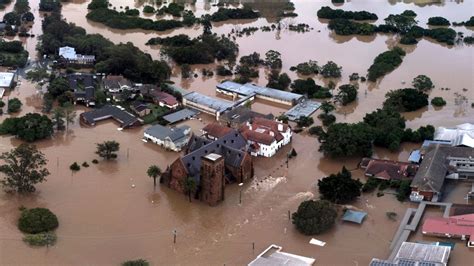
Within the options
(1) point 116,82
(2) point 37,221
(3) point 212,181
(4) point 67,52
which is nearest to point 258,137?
(3) point 212,181

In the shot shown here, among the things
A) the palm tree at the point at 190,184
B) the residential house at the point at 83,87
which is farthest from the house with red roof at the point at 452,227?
the residential house at the point at 83,87

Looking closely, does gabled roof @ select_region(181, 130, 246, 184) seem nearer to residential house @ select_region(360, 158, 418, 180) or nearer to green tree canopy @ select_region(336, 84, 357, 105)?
residential house @ select_region(360, 158, 418, 180)

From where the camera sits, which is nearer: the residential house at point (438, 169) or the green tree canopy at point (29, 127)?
the residential house at point (438, 169)

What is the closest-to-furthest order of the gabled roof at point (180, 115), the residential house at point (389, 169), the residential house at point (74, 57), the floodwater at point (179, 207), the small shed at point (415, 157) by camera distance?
the floodwater at point (179, 207), the residential house at point (389, 169), the small shed at point (415, 157), the gabled roof at point (180, 115), the residential house at point (74, 57)

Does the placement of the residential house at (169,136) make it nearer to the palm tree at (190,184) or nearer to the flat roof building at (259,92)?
the palm tree at (190,184)

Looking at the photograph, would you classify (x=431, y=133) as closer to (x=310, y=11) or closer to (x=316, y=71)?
(x=316, y=71)

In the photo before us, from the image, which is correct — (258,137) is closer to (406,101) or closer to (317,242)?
(317,242)
